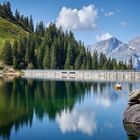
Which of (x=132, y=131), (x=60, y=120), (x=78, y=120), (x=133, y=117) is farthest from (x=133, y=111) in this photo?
(x=60, y=120)

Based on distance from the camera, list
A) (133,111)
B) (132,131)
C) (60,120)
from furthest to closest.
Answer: (60,120) → (133,111) → (132,131)

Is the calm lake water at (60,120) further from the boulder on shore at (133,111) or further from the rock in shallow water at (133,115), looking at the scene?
the boulder on shore at (133,111)

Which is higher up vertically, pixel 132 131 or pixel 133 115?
pixel 133 115

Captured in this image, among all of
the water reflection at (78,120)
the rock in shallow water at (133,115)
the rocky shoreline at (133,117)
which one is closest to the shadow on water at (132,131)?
the rocky shoreline at (133,117)

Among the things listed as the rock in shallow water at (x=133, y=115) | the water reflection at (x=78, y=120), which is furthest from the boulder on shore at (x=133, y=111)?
the water reflection at (x=78, y=120)

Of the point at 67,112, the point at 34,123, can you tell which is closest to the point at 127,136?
the point at 34,123

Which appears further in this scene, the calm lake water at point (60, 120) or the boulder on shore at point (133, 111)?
the boulder on shore at point (133, 111)

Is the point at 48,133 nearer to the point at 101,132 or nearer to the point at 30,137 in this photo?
the point at 30,137

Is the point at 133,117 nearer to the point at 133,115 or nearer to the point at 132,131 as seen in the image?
the point at 133,115

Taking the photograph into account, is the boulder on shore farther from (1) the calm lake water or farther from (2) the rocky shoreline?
(1) the calm lake water

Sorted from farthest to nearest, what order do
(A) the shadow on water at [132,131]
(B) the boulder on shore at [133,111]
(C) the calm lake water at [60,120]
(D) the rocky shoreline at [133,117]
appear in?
(B) the boulder on shore at [133,111], (D) the rocky shoreline at [133,117], (C) the calm lake water at [60,120], (A) the shadow on water at [132,131]

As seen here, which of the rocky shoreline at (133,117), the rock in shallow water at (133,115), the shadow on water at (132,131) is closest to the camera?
the shadow on water at (132,131)

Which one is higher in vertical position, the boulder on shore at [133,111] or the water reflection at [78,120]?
the boulder on shore at [133,111]

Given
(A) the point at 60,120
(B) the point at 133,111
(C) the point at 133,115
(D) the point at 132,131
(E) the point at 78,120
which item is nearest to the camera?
(D) the point at 132,131
